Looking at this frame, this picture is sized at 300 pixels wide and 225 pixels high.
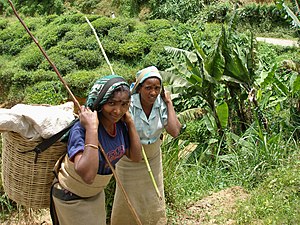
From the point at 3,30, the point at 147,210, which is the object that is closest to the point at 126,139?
the point at 147,210

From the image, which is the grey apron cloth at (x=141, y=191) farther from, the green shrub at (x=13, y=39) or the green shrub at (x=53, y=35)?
the green shrub at (x=13, y=39)

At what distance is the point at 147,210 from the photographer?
3.95 m

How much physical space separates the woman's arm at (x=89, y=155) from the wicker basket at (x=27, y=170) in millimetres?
343

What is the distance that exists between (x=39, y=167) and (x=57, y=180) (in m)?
0.16

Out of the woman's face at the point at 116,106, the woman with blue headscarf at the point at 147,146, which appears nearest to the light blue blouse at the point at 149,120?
the woman with blue headscarf at the point at 147,146

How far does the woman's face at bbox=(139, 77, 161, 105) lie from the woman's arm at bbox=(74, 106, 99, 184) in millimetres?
768

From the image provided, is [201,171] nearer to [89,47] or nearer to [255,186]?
[255,186]

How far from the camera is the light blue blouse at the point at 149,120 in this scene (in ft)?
12.0

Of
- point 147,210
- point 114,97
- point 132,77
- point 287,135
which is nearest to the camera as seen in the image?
point 114,97

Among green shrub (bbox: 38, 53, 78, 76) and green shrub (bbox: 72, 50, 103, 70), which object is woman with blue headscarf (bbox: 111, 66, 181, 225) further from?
green shrub (bbox: 72, 50, 103, 70)

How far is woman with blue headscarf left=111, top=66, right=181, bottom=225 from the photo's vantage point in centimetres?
358

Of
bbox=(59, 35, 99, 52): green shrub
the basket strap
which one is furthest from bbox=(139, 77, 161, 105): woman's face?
bbox=(59, 35, 99, 52): green shrub

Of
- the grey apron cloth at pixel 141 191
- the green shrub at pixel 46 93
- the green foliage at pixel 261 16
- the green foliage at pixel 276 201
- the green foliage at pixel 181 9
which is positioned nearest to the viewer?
the grey apron cloth at pixel 141 191

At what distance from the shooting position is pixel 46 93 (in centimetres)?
1067
